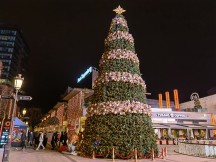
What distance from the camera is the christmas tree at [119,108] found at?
1261cm

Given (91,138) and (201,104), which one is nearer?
(91,138)

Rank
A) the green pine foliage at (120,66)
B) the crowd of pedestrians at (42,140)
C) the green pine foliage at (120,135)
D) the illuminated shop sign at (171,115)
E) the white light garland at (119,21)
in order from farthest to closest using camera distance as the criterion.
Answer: the illuminated shop sign at (171,115), the crowd of pedestrians at (42,140), the white light garland at (119,21), the green pine foliage at (120,66), the green pine foliage at (120,135)

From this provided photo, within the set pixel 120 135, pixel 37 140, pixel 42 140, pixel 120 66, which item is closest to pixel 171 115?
pixel 37 140

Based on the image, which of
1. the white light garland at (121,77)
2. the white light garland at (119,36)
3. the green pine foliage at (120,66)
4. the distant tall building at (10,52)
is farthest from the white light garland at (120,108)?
the distant tall building at (10,52)

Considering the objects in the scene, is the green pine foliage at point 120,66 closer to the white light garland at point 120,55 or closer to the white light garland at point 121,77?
the white light garland at point 120,55

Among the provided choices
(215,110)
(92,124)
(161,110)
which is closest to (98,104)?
(92,124)

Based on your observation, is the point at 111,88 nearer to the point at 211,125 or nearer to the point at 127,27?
the point at 127,27

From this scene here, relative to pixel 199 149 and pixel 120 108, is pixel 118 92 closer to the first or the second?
pixel 120 108

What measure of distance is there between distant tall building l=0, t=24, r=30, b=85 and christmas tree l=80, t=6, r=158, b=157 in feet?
288

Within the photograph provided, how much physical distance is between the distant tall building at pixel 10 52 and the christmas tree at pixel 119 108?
87666mm

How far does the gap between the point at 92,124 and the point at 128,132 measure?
259 cm

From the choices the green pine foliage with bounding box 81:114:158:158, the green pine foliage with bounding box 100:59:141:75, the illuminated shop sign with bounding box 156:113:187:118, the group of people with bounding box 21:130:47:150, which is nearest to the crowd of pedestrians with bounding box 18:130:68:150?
the group of people with bounding box 21:130:47:150

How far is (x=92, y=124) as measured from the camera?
13797mm

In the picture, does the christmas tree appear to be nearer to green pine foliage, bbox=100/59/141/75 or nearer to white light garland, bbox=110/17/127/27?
green pine foliage, bbox=100/59/141/75
